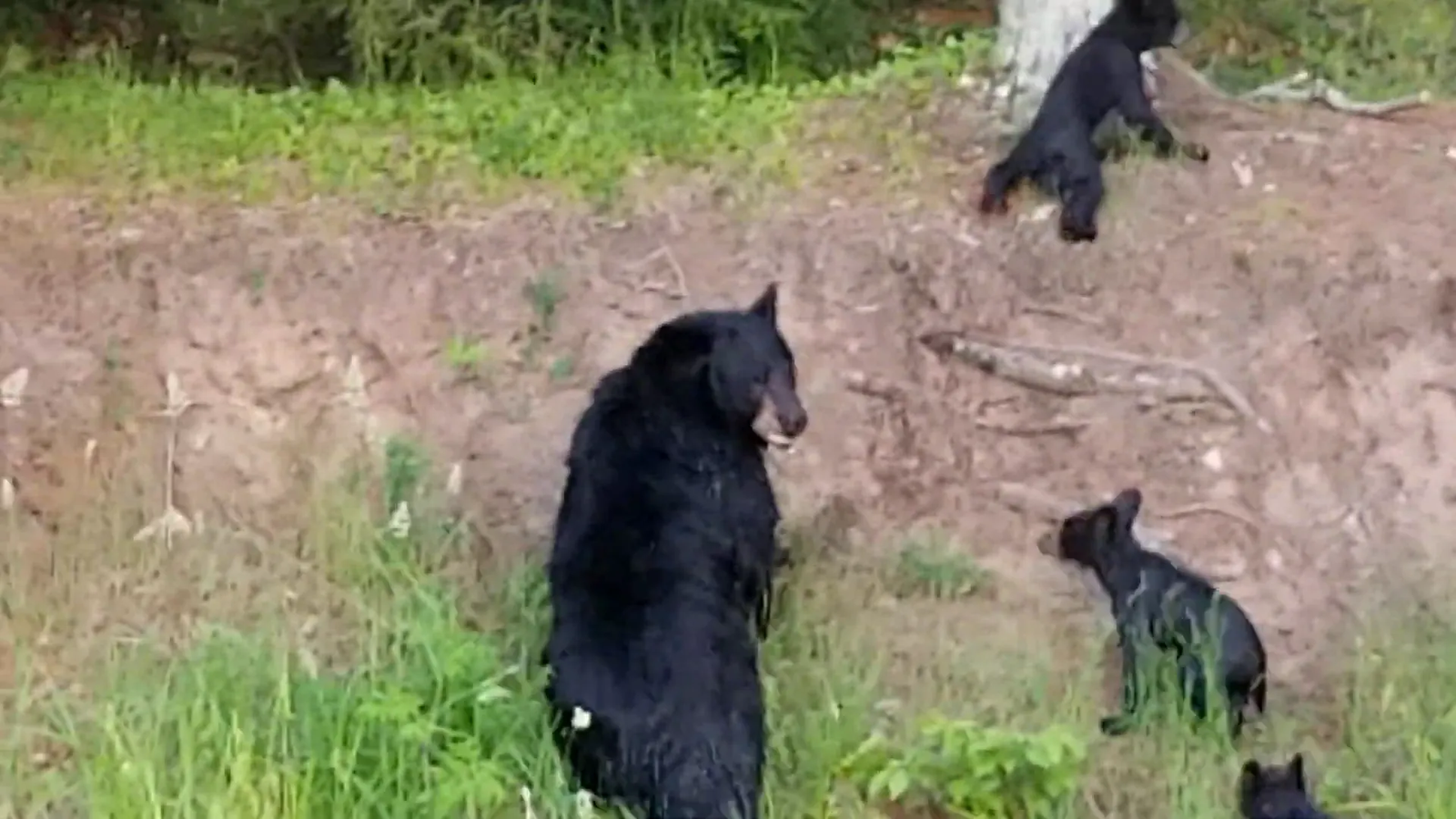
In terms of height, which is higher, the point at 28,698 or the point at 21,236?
the point at 21,236

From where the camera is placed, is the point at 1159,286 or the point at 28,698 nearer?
the point at 28,698

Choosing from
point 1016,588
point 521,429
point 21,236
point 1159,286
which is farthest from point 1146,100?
point 21,236

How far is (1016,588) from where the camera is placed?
6.36 metres

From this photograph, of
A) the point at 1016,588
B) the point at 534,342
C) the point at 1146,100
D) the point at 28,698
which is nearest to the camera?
the point at 28,698

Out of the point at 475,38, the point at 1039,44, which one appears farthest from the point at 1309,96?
the point at 475,38

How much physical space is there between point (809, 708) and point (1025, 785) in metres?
0.69

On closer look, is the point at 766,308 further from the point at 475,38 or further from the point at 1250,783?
the point at 475,38

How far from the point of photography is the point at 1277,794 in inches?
197

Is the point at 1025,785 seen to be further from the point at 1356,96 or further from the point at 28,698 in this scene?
the point at 1356,96

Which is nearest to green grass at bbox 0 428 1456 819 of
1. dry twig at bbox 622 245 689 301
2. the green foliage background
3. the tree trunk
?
dry twig at bbox 622 245 689 301

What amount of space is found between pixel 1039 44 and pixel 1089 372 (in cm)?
153

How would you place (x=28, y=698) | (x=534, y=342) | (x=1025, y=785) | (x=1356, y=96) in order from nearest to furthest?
(x=1025, y=785) → (x=28, y=698) → (x=534, y=342) → (x=1356, y=96)

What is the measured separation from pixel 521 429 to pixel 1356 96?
11.6 ft

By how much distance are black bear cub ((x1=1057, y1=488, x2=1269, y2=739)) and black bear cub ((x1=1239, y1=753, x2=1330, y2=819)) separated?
517mm
